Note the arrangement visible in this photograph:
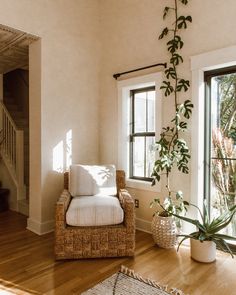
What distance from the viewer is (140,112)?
11.4 feet

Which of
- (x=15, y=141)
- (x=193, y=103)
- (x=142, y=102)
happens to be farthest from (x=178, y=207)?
(x=15, y=141)

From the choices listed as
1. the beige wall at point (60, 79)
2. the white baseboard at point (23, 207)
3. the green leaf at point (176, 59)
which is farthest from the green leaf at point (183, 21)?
the white baseboard at point (23, 207)

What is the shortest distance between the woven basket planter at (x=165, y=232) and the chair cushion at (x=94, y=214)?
467 mm

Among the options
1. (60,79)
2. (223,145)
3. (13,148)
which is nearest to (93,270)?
(223,145)

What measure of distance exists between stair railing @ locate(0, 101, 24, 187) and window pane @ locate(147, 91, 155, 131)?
7.24 ft

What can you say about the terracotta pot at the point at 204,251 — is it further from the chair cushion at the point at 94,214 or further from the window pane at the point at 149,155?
the window pane at the point at 149,155

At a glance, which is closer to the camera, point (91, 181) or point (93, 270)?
point (93, 270)

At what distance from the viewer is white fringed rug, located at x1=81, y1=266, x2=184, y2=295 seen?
1872 mm

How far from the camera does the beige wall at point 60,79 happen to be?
3.04m

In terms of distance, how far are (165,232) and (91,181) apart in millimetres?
1016

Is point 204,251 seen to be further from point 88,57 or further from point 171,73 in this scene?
point 88,57

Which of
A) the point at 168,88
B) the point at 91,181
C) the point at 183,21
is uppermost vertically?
the point at 183,21

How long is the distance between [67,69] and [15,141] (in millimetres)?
1702

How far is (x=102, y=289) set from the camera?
1900mm
